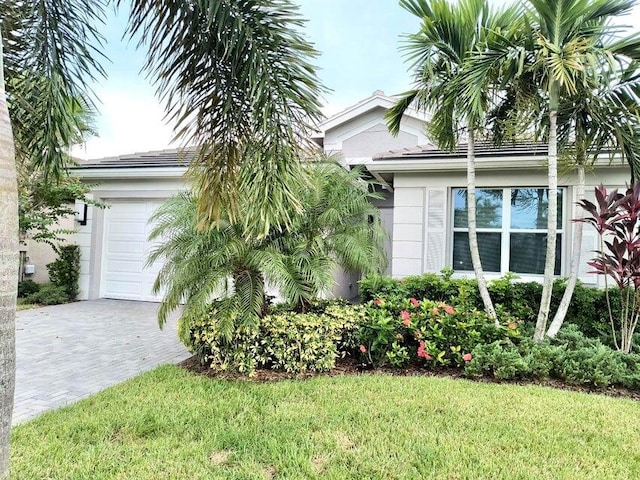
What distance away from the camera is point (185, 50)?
11.7 feet

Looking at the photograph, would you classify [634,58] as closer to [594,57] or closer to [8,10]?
[594,57]

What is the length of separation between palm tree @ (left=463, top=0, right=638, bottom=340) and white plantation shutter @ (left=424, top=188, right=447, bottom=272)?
274cm

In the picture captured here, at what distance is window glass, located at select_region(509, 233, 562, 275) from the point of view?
7852mm

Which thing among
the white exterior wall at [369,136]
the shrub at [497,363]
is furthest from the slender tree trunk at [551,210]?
the white exterior wall at [369,136]

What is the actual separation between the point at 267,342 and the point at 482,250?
5.20 meters

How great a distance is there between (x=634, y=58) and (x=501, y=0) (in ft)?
6.33

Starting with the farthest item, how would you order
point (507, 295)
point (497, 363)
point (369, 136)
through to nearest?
point (369, 136) < point (507, 295) < point (497, 363)

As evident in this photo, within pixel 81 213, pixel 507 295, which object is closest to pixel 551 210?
pixel 507 295

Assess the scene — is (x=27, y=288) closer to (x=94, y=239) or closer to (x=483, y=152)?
(x=94, y=239)

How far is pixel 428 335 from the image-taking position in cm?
539

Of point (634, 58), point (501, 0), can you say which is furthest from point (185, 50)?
point (634, 58)

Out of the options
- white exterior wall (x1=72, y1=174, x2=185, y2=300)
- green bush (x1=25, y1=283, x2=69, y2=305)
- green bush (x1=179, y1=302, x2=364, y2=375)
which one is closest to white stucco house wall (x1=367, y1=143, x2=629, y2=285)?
green bush (x1=179, y1=302, x2=364, y2=375)

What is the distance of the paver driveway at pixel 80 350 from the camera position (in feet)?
15.4

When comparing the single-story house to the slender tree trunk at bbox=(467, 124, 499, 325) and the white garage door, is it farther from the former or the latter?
the slender tree trunk at bbox=(467, 124, 499, 325)
